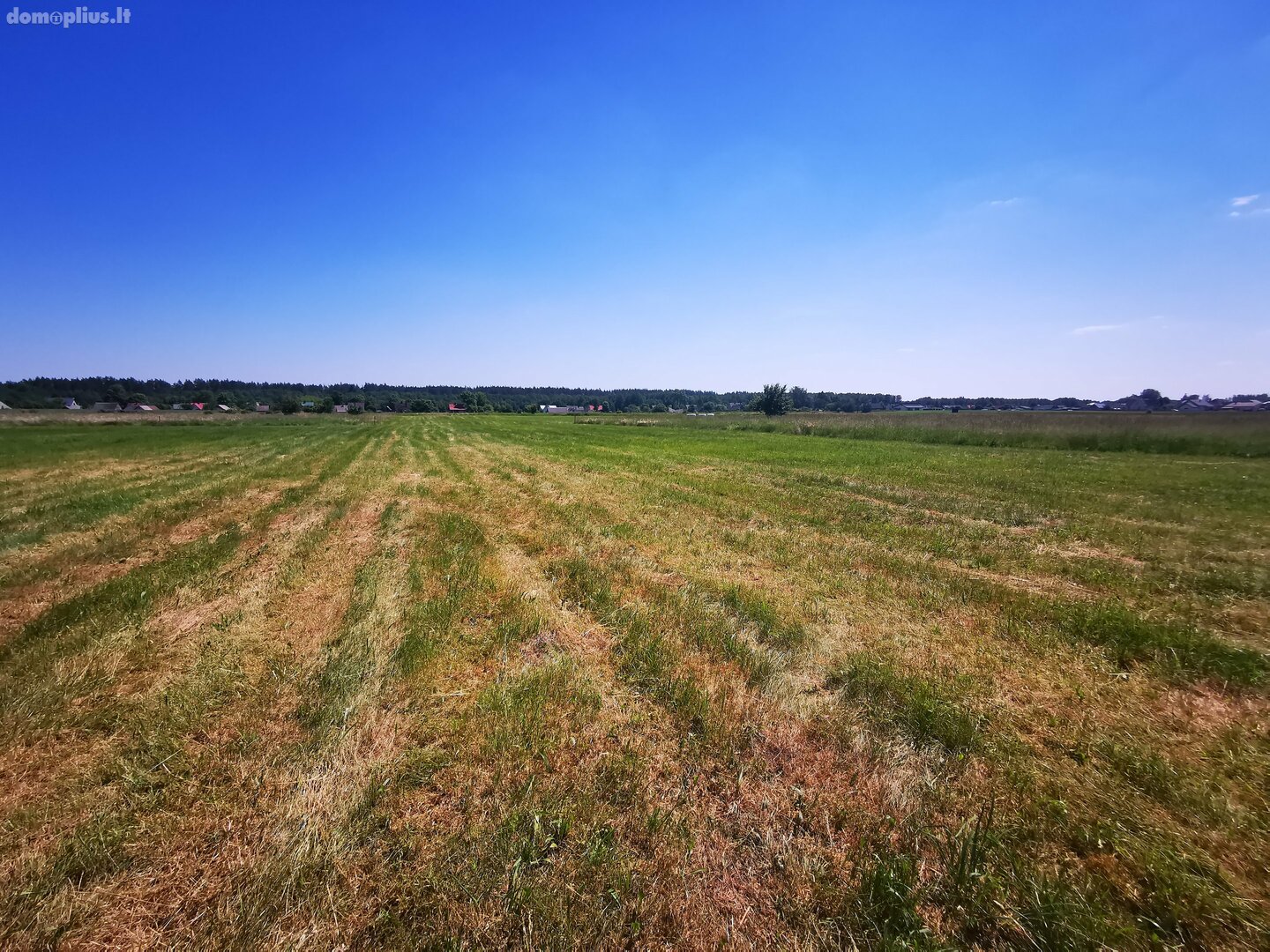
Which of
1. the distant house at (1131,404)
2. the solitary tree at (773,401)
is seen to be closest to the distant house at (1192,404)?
the distant house at (1131,404)

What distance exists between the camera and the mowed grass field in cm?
232

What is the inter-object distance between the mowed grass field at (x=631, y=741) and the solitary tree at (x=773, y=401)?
85.3 meters

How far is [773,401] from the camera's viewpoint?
9244 centimetres

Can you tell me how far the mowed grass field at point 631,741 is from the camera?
2.32 m

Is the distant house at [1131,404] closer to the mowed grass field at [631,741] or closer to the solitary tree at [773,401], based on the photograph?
the solitary tree at [773,401]

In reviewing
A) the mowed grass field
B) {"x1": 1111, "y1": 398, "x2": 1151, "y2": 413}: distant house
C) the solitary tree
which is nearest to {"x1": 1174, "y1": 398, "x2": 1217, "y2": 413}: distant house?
{"x1": 1111, "y1": 398, "x2": 1151, "y2": 413}: distant house

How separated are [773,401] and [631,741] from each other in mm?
95131

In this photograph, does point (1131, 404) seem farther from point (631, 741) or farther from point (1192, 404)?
point (631, 741)

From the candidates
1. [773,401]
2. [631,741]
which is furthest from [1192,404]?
[631,741]

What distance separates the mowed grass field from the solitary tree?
85278 mm

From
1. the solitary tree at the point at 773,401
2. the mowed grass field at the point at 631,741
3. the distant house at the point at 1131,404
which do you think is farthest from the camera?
the distant house at the point at 1131,404

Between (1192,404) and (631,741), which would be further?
(1192,404)

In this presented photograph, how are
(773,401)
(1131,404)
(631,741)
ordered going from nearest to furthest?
1. (631,741)
2. (773,401)
3. (1131,404)

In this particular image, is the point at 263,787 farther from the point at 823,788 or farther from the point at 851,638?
the point at 851,638
